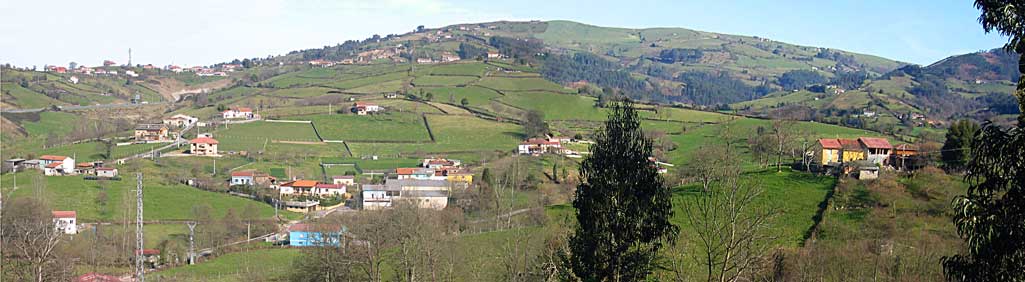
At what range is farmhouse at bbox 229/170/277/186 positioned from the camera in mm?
60906

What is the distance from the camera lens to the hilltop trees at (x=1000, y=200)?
6215mm

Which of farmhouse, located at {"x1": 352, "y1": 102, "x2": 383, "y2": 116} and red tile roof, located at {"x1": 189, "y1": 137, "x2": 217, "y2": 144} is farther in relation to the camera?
farmhouse, located at {"x1": 352, "y1": 102, "x2": 383, "y2": 116}

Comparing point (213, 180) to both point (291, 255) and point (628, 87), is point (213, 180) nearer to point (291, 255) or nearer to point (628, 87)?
point (291, 255)

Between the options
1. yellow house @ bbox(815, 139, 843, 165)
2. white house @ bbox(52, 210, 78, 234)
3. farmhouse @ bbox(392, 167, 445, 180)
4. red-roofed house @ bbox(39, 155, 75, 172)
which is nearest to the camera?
yellow house @ bbox(815, 139, 843, 165)

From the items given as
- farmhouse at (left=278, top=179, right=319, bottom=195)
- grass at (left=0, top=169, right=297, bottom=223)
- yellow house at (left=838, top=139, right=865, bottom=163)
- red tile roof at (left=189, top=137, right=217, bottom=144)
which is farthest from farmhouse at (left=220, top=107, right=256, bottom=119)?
yellow house at (left=838, top=139, right=865, bottom=163)

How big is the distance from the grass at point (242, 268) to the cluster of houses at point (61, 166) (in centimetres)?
2199

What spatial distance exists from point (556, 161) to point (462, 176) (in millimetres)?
7962

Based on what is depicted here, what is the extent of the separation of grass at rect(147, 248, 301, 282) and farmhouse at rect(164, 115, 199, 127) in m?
52.7

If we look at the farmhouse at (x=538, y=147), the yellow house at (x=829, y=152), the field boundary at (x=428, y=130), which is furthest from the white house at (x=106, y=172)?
the yellow house at (x=829, y=152)

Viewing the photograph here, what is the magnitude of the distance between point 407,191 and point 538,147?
1662 centimetres

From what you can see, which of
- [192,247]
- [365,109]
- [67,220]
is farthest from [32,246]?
[365,109]

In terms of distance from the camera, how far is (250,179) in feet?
201

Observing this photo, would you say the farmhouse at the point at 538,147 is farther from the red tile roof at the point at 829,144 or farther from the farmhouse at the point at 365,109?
the red tile roof at the point at 829,144

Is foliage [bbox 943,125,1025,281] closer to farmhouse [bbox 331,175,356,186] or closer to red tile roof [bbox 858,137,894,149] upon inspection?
red tile roof [bbox 858,137,894,149]
